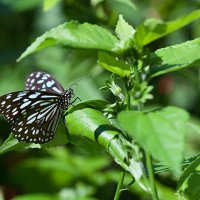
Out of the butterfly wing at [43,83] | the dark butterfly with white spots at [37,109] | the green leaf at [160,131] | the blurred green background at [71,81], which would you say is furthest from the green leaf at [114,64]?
the blurred green background at [71,81]

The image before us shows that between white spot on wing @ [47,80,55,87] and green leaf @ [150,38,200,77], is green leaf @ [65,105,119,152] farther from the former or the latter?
white spot on wing @ [47,80,55,87]

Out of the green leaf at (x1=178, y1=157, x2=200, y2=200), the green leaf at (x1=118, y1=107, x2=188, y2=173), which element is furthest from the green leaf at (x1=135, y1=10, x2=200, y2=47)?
the green leaf at (x1=178, y1=157, x2=200, y2=200)

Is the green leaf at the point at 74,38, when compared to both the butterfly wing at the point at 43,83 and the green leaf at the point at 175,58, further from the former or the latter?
the butterfly wing at the point at 43,83

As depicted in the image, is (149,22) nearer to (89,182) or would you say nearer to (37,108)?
(37,108)

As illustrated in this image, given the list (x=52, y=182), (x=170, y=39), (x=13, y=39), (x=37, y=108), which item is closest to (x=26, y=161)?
(x=52, y=182)

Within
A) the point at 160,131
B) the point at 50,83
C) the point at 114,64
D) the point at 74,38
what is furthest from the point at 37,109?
the point at 160,131
